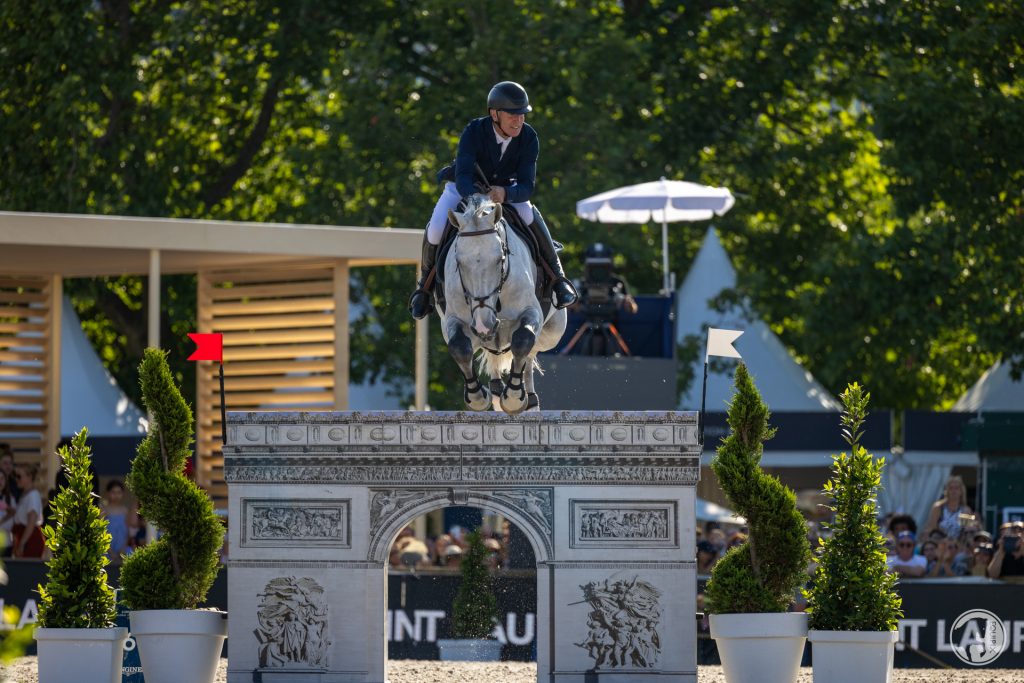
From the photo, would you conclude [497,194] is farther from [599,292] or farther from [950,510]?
[950,510]

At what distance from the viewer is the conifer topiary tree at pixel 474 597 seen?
1297 cm

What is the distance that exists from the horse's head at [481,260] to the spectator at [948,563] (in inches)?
255

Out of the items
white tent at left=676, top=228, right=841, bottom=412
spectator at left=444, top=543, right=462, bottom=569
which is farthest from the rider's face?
white tent at left=676, top=228, right=841, bottom=412

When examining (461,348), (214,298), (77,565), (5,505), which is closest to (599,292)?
(214,298)

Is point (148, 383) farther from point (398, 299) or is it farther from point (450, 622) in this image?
point (398, 299)

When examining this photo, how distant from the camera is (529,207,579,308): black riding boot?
10.7 meters

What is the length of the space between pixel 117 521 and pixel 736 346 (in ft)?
27.7

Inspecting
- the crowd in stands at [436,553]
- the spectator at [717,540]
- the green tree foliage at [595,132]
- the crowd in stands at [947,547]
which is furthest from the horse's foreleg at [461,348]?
the green tree foliage at [595,132]

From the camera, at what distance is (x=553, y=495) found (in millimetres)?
10172

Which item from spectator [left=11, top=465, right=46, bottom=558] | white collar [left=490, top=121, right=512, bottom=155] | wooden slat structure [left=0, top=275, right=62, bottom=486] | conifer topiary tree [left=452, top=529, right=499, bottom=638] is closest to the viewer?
white collar [left=490, top=121, right=512, bottom=155]

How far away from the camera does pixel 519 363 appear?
1016 centimetres

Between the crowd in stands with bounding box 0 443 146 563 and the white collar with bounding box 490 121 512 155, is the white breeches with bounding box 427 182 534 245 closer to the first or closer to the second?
the white collar with bounding box 490 121 512 155

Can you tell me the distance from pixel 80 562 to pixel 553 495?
2.75m

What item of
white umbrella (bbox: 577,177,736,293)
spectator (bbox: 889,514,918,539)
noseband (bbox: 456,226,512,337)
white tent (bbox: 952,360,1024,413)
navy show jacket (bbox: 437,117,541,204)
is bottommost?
spectator (bbox: 889,514,918,539)
